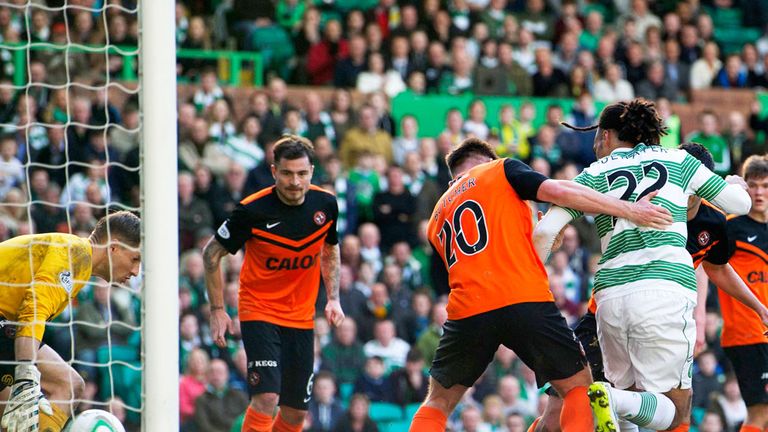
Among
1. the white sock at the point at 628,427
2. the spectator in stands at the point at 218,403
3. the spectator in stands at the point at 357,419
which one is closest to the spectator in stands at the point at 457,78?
the spectator in stands at the point at 357,419

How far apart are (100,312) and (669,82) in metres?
10.2

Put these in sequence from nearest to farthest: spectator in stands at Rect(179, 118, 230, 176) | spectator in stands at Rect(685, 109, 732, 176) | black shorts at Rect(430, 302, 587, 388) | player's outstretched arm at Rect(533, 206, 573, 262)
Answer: black shorts at Rect(430, 302, 587, 388) < player's outstretched arm at Rect(533, 206, 573, 262) < spectator in stands at Rect(179, 118, 230, 176) < spectator in stands at Rect(685, 109, 732, 176)

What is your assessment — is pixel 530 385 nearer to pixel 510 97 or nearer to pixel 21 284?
pixel 510 97

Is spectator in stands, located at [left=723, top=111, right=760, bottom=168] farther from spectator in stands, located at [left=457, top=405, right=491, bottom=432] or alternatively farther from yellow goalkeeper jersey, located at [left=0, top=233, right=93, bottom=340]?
yellow goalkeeper jersey, located at [left=0, top=233, right=93, bottom=340]

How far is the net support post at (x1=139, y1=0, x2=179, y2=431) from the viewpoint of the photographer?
6.51m

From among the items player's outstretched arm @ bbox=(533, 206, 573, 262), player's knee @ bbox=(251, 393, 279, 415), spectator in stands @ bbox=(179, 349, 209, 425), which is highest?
player's outstretched arm @ bbox=(533, 206, 573, 262)

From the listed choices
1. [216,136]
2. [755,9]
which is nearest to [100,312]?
[216,136]

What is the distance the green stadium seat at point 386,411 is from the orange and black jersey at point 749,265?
17.0 feet

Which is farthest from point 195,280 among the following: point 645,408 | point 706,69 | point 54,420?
point 706,69

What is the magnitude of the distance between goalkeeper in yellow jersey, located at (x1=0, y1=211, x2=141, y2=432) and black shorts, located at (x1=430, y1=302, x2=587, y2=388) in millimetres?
2086

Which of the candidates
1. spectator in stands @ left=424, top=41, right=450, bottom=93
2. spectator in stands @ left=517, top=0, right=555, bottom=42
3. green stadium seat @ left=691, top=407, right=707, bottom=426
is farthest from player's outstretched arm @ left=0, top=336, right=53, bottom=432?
spectator in stands @ left=517, top=0, right=555, bottom=42

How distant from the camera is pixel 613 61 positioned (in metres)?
19.2

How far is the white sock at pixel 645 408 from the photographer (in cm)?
713

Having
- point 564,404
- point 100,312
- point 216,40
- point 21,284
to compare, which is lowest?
point 100,312
